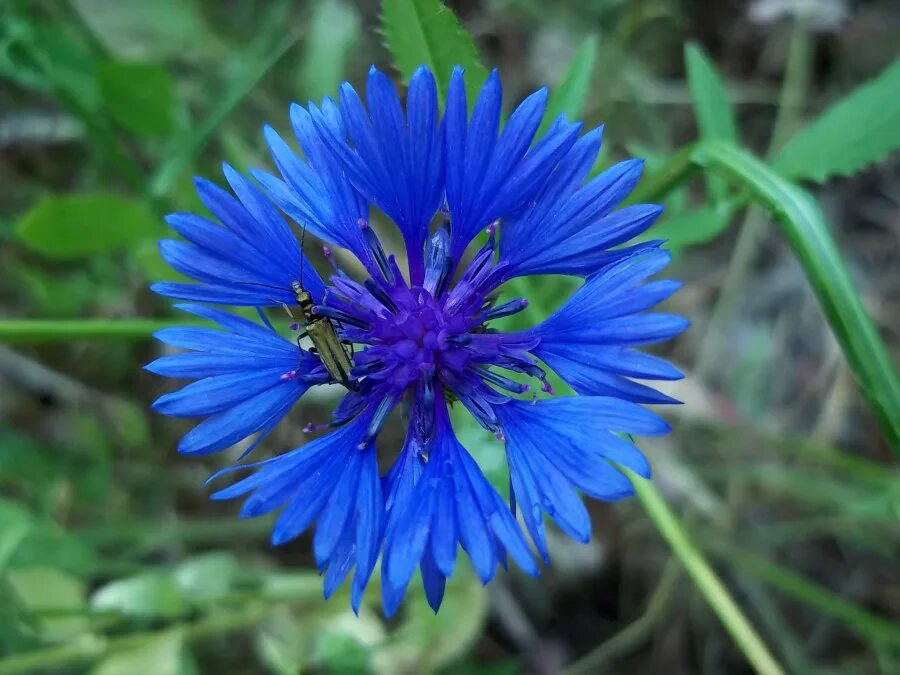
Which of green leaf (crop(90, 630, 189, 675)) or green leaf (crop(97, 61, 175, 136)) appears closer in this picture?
green leaf (crop(90, 630, 189, 675))

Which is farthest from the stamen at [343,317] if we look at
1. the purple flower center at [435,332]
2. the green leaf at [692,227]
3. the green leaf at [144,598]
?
the green leaf at [144,598]

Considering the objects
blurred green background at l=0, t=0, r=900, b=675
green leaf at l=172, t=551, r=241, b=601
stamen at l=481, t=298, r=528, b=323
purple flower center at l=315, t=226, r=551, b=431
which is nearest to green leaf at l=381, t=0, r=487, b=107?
purple flower center at l=315, t=226, r=551, b=431

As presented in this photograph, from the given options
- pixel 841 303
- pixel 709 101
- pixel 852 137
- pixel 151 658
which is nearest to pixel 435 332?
pixel 841 303

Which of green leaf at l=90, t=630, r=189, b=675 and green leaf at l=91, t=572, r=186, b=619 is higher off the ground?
Result: green leaf at l=91, t=572, r=186, b=619

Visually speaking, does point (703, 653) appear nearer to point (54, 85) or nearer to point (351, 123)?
point (351, 123)

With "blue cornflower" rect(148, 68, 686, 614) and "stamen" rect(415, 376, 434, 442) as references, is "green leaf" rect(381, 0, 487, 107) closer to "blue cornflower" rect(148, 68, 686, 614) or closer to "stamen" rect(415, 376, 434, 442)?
"blue cornflower" rect(148, 68, 686, 614)

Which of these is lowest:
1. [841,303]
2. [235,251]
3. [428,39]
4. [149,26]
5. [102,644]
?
[841,303]

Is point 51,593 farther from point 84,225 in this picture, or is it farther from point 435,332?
point 435,332
